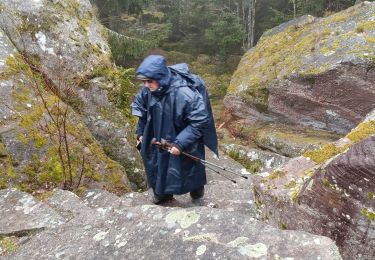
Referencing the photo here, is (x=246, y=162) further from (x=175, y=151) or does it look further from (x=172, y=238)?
(x=172, y=238)

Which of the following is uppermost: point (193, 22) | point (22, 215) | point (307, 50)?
point (193, 22)

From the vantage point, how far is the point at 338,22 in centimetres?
1223

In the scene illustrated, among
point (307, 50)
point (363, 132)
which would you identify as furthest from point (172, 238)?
point (307, 50)

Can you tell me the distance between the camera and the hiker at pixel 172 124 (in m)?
4.47

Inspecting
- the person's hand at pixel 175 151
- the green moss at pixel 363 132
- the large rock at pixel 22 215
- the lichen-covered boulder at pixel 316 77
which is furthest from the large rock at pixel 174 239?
the lichen-covered boulder at pixel 316 77

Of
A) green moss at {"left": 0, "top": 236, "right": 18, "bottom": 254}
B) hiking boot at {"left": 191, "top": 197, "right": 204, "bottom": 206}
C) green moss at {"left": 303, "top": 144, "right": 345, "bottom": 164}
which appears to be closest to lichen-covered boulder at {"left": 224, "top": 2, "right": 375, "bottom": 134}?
green moss at {"left": 303, "top": 144, "right": 345, "bottom": 164}

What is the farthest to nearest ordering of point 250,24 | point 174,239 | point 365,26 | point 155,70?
point 250,24
point 365,26
point 155,70
point 174,239

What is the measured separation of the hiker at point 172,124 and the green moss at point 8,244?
5.69ft

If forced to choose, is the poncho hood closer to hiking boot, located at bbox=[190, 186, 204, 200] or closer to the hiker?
the hiker

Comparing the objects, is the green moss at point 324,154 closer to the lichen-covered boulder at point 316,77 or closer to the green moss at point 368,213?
the green moss at point 368,213

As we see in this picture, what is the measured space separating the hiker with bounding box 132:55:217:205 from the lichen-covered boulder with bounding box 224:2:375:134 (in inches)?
277

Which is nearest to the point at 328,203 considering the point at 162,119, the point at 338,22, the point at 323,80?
the point at 162,119

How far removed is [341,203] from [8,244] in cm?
311

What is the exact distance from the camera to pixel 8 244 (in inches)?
150
